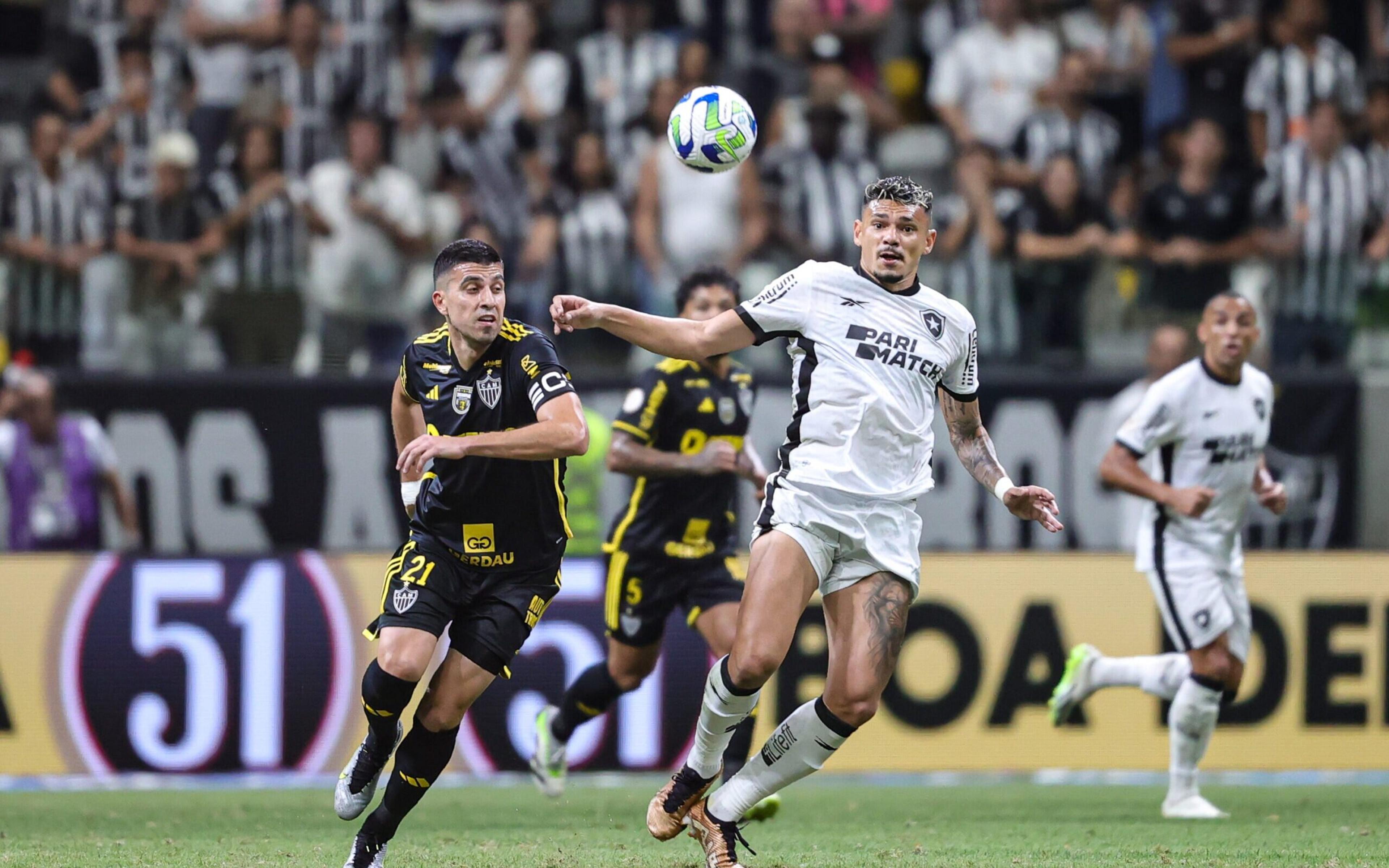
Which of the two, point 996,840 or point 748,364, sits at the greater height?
point 748,364

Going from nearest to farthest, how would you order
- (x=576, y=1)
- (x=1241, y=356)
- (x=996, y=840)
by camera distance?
(x=996, y=840) < (x=1241, y=356) < (x=576, y=1)

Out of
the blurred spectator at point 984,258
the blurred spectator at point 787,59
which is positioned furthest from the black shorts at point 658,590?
the blurred spectator at point 787,59

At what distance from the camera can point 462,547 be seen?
Answer: 7.07 metres

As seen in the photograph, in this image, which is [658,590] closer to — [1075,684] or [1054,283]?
[1075,684]

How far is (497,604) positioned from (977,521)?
7.11 m

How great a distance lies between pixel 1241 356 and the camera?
959cm

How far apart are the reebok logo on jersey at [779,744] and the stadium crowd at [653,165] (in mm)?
6795

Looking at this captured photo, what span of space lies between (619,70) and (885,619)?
907 cm

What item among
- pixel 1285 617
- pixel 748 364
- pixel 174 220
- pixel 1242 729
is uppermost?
pixel 174 220

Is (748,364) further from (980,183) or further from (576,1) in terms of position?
(576,1)

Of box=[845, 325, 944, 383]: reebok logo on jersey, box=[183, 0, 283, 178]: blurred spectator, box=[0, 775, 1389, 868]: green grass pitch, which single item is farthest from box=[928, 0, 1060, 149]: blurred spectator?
box=[845, 325, 944, 383]: reebok logo on jersey

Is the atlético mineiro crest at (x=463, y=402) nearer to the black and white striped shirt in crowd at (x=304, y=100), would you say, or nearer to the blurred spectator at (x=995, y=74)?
the black and white striped shirt in crowd at (x=304, y=100)

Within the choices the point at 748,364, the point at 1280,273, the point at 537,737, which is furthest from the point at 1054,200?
the point at 537,737

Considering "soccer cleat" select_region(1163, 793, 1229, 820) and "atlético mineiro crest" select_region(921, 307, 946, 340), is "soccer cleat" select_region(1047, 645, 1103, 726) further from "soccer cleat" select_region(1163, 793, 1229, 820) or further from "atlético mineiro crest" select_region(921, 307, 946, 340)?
"atlético mineiro crest" select_region(921, 307, 946, 340)
